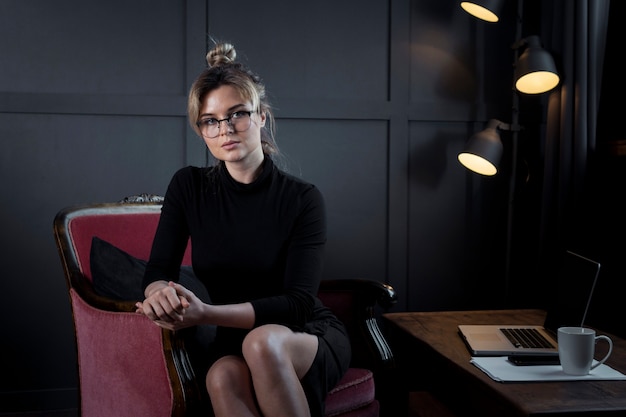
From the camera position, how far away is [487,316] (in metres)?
2.08

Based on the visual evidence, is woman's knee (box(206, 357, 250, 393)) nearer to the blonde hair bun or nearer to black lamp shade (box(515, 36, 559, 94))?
the blonde hair bun

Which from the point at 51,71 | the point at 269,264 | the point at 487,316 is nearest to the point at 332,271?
the point at 487,316

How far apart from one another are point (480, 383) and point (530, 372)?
134 mm

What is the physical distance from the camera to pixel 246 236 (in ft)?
5.79

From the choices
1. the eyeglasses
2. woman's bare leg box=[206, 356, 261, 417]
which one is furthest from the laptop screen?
the eyeglasses

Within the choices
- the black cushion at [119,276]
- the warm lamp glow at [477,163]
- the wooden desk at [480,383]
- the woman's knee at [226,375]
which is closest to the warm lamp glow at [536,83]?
the warm lamp glow at [477,163]

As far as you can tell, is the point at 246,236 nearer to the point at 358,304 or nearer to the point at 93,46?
the point at 358,304

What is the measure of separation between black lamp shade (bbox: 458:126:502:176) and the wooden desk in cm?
66

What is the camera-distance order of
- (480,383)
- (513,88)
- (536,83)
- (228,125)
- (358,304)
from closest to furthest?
(480,383) → (228,125) → (358,304) → (536,83) → (513,88)

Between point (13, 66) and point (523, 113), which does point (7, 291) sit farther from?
point (523, 113)

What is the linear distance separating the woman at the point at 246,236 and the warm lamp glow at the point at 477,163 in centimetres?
106

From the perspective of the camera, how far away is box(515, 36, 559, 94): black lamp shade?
256cm

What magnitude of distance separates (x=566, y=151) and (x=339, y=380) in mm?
1431

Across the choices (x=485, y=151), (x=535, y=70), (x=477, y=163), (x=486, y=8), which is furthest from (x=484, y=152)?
(x=486, y=8)
